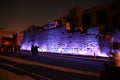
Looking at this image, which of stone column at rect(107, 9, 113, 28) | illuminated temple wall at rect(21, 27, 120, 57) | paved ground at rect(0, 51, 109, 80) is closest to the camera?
paved ground at rect(0, 51, 109, 80)

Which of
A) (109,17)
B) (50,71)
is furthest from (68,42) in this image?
(50,71)

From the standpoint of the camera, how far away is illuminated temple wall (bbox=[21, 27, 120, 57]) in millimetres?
21562

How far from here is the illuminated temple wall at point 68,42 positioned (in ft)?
70.7

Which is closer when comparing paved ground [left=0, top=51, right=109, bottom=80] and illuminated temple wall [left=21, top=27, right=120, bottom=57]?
paved ground [left=0, top=51, right=109, bottom=80]

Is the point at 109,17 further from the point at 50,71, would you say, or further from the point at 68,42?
the point at 50,71

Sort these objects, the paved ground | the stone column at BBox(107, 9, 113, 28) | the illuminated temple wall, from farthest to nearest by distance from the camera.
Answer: the stone column at BBox(107, 9, 113, 28) → the illuminated temple wall → the paved ground

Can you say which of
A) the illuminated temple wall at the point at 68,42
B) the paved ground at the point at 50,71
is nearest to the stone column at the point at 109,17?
the illuminated temple wall at the point at 68,42

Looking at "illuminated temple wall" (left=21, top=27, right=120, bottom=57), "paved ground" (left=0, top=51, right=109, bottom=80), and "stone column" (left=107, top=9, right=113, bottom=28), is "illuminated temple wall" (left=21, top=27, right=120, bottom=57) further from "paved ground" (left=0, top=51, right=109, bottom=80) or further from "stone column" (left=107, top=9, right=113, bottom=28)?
"paved ground" (left=0, top=51, right=109, bottom=80)

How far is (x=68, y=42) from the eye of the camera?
26969 mm

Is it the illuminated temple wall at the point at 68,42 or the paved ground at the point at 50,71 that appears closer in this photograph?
the paved ground at the point at 50,71

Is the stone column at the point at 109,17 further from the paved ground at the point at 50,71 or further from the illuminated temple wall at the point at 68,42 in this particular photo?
the paved ground at the point at 50,71

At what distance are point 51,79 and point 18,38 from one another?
Result: 41.0 meters

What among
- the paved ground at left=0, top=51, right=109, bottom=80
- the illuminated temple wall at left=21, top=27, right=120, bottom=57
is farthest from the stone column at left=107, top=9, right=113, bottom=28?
the paved ground at left=0, top=51, right=109, bottom=80

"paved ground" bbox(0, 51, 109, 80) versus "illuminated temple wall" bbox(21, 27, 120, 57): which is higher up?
"illuminated temple wall" bbox(21, 27, 120, 57)
